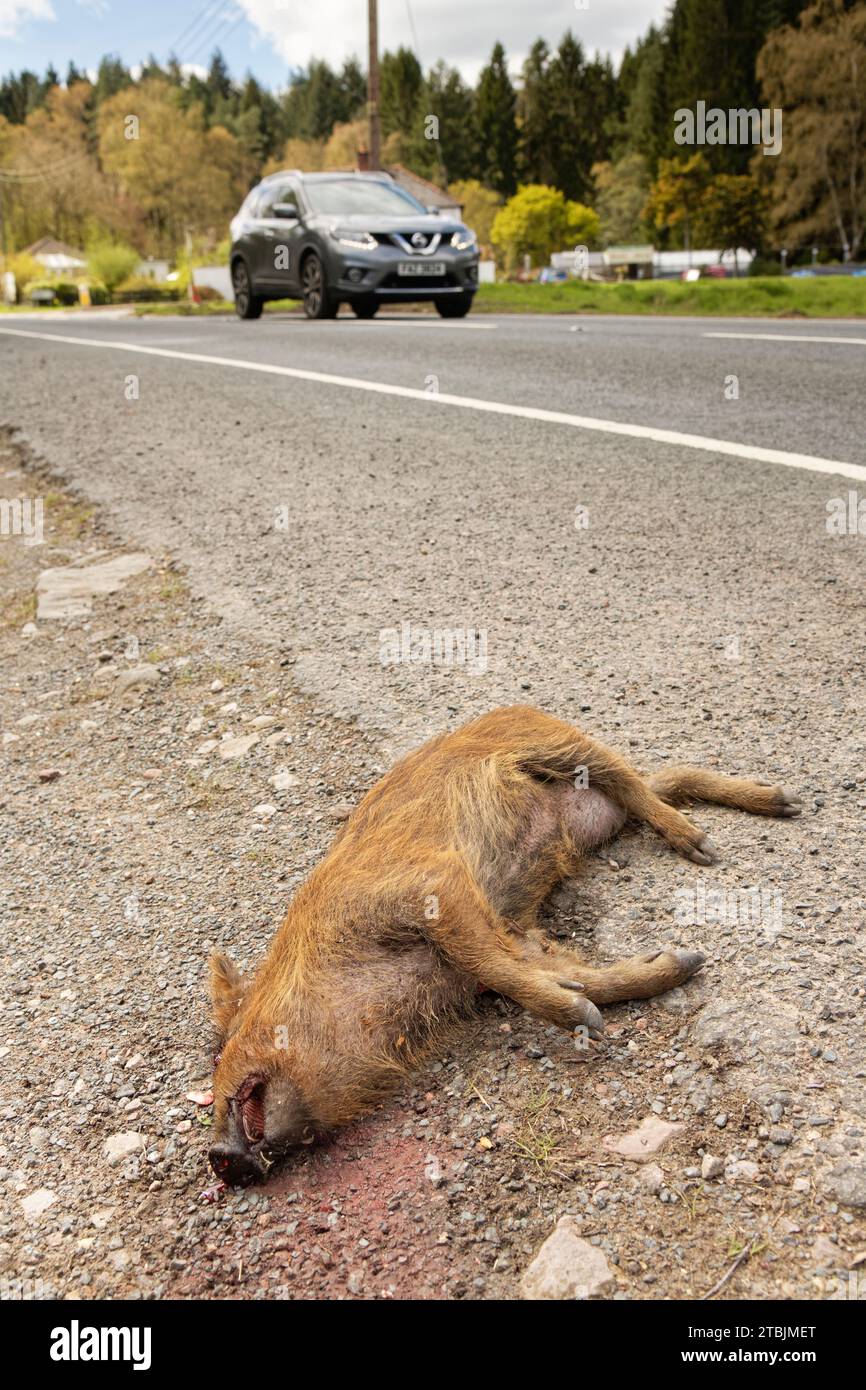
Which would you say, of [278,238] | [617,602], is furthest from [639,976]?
[278,238]

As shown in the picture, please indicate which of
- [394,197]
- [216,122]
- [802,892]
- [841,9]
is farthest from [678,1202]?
[216,122]

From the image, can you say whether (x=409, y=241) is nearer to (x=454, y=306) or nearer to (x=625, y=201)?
(x=454, y=306)

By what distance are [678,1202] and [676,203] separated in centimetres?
6081

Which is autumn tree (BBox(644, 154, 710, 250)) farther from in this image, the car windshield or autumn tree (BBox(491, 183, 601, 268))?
the car windshield

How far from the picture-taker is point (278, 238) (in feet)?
50.3

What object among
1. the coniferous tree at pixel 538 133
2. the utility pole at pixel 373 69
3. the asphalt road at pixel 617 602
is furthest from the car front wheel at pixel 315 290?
the coniferous tree at pixel 538 133

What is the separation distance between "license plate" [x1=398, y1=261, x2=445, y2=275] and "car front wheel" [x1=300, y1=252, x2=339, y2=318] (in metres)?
1.16

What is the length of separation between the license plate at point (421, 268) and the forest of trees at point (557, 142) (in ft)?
130

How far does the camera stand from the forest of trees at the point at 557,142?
48.2 meters

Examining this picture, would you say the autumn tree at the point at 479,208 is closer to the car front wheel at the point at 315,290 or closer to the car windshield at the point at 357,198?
the car windshield at the point at 357,198

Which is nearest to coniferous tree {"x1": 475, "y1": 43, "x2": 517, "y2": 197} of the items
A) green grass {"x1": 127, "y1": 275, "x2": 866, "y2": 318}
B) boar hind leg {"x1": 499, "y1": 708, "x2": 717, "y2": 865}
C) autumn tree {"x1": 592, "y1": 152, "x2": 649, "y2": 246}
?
autumn tree {"x1": 592, "y1": 152, "x2": 649, "y2": 246}

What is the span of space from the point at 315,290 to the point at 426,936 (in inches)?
553

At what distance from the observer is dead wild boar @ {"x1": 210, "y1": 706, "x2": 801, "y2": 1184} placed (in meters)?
2.16
